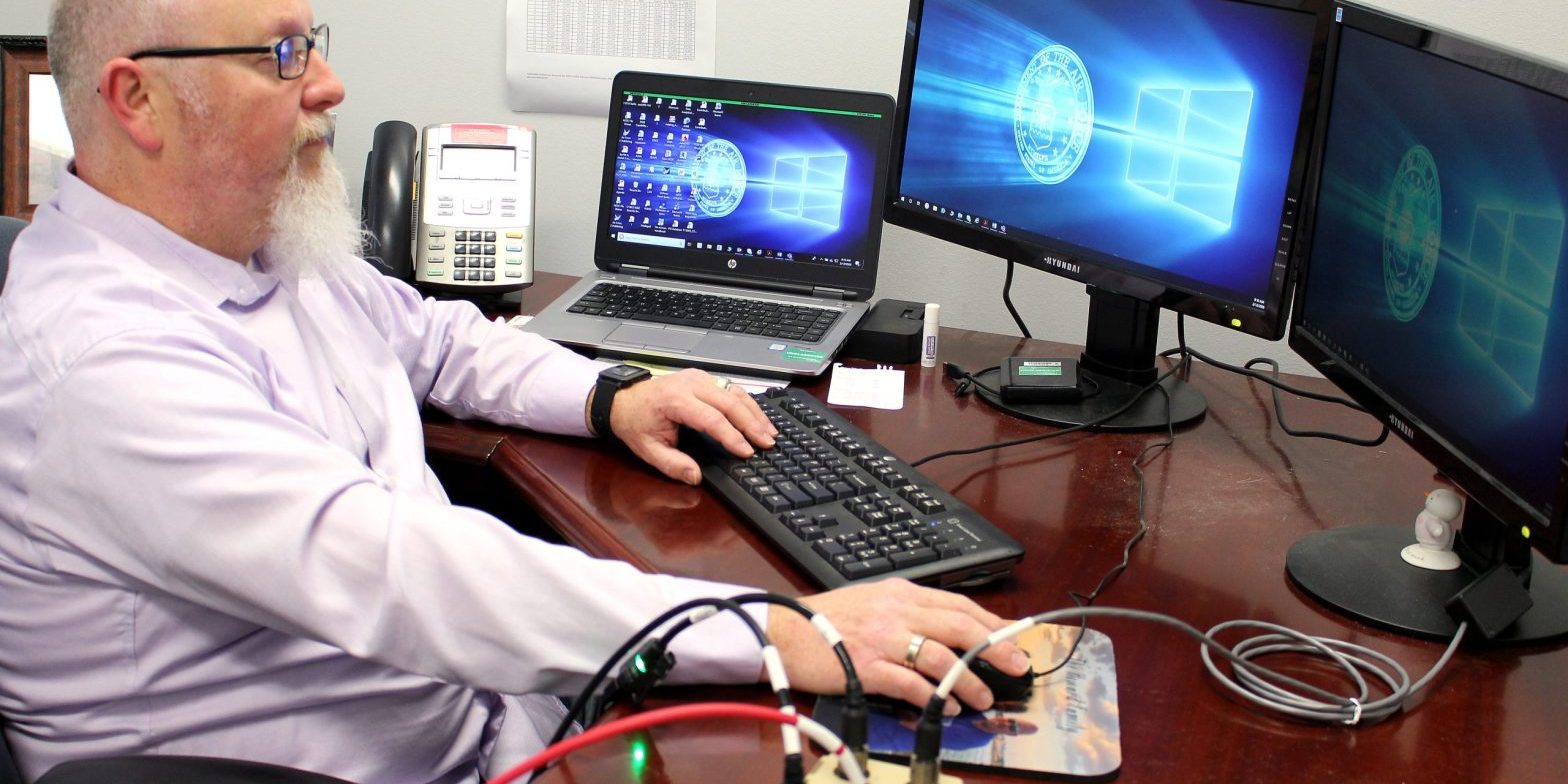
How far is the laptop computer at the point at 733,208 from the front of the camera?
1.75 meters

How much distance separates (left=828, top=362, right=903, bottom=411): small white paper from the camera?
1537 mm

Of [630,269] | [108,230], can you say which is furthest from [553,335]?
[108,230]

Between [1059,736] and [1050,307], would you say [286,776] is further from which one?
[1050,307]

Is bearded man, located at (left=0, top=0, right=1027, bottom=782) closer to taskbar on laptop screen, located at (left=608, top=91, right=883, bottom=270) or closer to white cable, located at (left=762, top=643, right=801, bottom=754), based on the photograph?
white cable, located at (left=762, top=643, right=801, bottom=754)

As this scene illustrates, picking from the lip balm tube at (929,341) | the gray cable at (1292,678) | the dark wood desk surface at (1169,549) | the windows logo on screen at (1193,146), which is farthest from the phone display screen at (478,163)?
the gray cable at (1292,678)

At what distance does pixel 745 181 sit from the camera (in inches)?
71.2

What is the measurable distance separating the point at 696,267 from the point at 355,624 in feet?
3.15

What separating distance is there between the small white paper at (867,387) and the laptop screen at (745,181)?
183mm

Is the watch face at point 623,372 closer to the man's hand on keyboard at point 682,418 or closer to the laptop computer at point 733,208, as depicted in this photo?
the man's hand on keyboard at point 682,418

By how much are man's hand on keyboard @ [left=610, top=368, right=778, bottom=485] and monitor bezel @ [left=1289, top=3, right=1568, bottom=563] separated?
20.5 inches

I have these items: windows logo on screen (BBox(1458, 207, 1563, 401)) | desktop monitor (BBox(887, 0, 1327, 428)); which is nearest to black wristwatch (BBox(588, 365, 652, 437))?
desktop monitor (BBox(887, 0, 1327, 428))

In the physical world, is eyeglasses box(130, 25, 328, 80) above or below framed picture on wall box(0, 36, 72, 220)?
above

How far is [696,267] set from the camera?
1.84m

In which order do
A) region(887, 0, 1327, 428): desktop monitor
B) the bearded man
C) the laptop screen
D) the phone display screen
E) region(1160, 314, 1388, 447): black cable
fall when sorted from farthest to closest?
the phone display screen < the laptop screen < region(1160, 314, 1388, 447): black cable < region(887, 0, 1327, 428): desktop monitor < the bearded man
